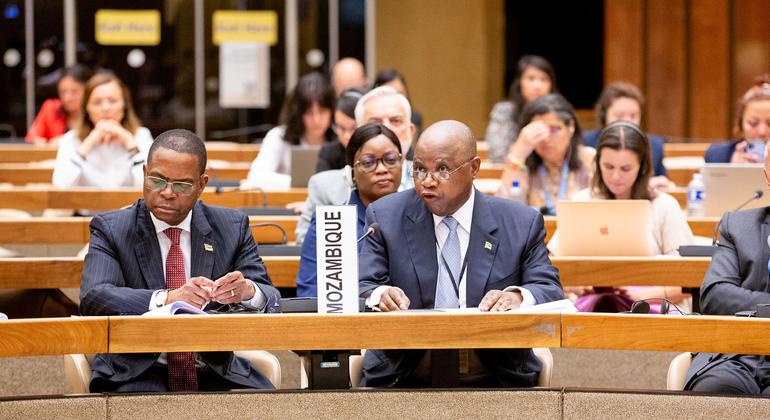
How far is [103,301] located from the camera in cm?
328

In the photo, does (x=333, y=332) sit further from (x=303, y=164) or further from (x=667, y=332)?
(x=303, y=164)

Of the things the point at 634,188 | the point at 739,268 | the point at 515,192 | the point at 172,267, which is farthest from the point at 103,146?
the point at 739,268

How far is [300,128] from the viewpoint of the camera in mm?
6992

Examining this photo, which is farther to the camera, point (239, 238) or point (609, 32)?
point (609, 32)

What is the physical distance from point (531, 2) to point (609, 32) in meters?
1.08

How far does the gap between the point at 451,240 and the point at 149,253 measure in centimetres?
89

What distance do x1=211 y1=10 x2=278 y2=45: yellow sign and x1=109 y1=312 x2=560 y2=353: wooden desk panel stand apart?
1023 centimetres

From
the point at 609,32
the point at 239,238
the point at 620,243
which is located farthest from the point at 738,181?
the point at 609,32

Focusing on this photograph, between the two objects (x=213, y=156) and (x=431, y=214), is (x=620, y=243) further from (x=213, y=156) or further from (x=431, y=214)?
(x=213, y=156)

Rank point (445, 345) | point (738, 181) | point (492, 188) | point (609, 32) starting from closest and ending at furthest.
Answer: point (445, 345), point (738, 181), point (492, 188), point (609, 32)

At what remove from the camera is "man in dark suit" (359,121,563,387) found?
3518 mm

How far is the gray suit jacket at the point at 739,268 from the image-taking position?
3.44 metres

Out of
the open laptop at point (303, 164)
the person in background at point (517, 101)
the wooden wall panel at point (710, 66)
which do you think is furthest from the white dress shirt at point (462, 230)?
the wooden wall panel at point (710, 66)

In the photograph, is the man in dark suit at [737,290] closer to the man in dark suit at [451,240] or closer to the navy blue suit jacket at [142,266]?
the man in dark suit at [451,240]
